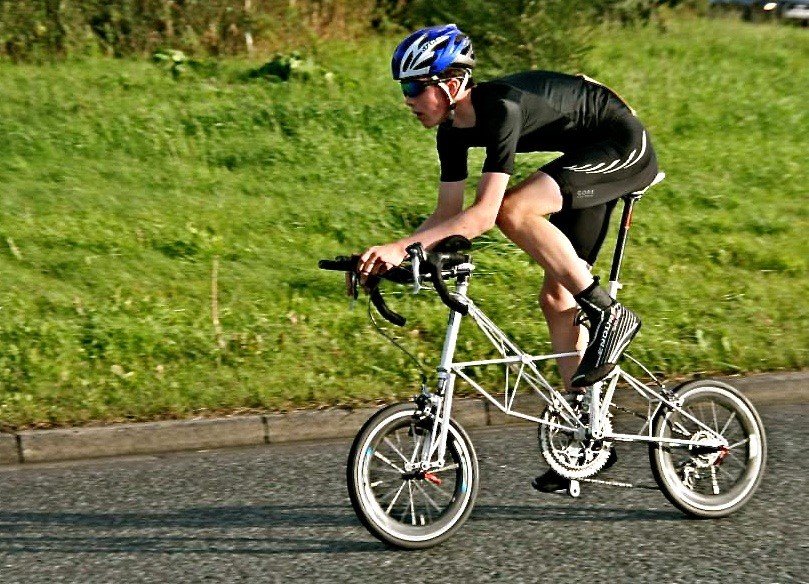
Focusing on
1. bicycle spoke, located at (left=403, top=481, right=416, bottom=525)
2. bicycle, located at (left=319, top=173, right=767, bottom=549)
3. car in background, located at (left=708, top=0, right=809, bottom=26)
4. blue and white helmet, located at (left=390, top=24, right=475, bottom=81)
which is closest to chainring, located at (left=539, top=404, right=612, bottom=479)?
bicycle, located at (left=319, top=173, right=767, bottom=549)

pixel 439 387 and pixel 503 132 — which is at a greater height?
pixel 503 132

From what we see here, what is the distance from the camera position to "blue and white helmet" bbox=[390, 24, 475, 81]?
513cm

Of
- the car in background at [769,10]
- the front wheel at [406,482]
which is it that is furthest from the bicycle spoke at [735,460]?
the car in background at [769,10]

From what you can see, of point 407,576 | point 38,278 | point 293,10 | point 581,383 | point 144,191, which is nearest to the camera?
point 407,576

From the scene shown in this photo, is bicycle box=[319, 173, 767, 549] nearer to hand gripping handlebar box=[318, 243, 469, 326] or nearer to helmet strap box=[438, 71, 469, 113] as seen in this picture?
hand gripping handlebar box=[318, 243, 469, 326]

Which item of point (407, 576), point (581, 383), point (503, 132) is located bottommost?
point (407, 576)

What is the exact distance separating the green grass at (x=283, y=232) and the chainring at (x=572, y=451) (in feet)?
7.15

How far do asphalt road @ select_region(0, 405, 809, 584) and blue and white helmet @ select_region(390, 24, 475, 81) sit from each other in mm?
1829

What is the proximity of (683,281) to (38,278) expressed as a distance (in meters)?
4.25

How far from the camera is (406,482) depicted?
17.4 ft

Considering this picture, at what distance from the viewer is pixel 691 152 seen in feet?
39.3

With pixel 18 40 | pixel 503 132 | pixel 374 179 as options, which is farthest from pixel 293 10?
pixel 503 132

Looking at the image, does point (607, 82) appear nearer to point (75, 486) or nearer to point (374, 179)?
point (374, 179)

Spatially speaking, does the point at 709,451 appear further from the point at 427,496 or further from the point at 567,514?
the point at 427,496
